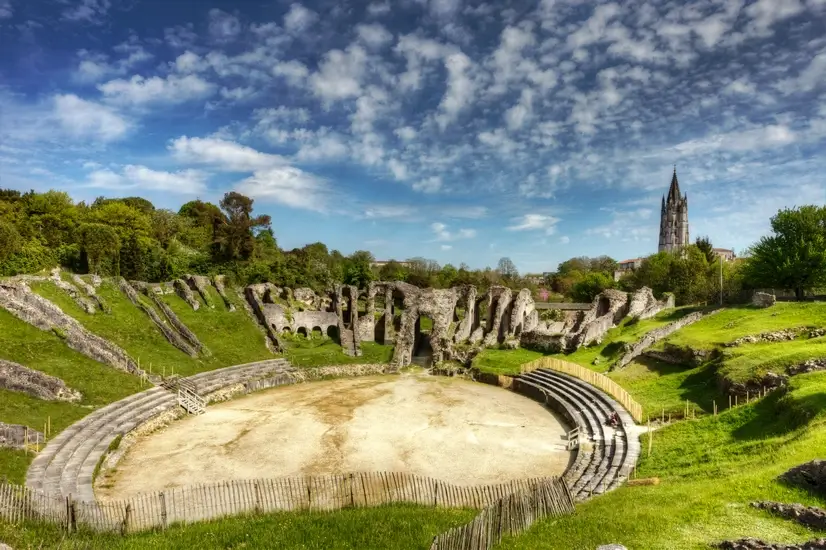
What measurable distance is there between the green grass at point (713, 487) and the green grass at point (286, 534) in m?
2.69

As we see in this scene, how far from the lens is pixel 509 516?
34.2 feet

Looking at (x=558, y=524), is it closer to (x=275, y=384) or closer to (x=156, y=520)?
(x=156, y=520)

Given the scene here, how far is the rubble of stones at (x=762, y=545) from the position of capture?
7.48 meters

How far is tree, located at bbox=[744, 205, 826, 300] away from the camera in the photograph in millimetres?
34438

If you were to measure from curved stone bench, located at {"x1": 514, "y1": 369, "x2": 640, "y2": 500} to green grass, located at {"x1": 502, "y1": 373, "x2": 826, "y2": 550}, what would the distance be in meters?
0.96

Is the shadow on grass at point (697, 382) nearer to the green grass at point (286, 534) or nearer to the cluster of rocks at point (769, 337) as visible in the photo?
the cluster of rocks at point (769, 337)

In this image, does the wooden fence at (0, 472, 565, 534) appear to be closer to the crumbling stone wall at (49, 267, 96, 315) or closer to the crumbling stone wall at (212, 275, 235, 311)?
the crumbling stone wall at (49, 267, 96, 315)

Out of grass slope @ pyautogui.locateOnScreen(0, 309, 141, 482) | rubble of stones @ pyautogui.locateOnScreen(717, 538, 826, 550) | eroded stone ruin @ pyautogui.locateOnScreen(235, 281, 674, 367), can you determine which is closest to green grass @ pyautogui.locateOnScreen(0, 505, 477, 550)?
rubble of stones @ pyautogui.locateOnScreen(717, 538, 826, 550)

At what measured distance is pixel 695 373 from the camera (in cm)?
2441

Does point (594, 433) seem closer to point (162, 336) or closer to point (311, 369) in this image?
point (311, 369)

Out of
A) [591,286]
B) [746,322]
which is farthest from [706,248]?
[746,322]

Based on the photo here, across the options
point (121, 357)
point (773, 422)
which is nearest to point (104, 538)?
point (121, 357)

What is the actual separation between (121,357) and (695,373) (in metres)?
31.9

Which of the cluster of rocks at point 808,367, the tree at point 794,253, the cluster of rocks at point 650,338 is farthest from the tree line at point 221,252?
the cluster of rocks at point 808,367
